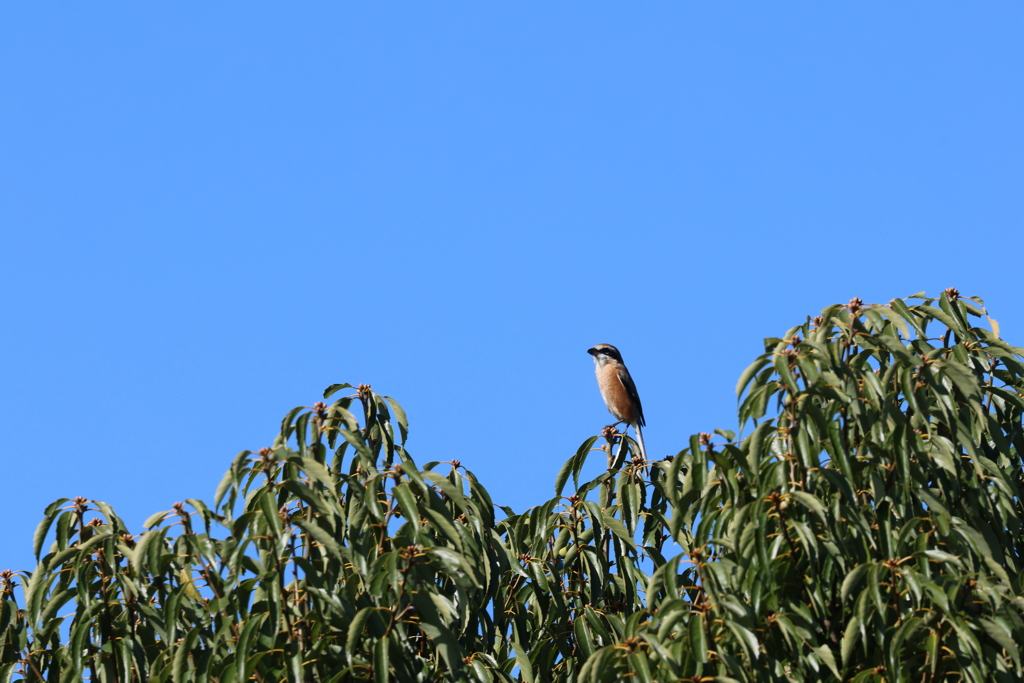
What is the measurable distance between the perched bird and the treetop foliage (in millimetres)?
7088

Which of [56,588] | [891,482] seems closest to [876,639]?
[891,482]

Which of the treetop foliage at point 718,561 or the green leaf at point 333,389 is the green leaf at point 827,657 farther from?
the green leaf at point 333,389

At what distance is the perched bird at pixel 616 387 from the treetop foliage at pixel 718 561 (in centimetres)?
709

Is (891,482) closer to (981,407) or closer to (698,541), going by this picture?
(981,407)

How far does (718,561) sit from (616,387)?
328 inches

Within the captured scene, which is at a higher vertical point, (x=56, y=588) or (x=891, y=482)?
(x=56, y=588)

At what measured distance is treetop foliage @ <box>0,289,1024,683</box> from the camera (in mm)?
3906

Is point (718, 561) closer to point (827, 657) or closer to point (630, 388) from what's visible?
point (827, 657)

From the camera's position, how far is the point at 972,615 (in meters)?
4.00

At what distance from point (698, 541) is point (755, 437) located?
52cm

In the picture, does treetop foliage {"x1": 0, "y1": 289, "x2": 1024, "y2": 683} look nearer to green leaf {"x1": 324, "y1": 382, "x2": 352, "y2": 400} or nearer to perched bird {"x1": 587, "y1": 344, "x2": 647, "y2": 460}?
green leaf {"x1": 324, "y1": 382, "x2": 352, "y2": 400}

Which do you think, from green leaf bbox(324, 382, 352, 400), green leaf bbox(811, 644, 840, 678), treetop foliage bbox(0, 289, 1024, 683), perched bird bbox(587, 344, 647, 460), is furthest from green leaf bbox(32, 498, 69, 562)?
perched bird bbox(587, 344, 647, 460)

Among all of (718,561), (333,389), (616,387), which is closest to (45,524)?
(333,389)

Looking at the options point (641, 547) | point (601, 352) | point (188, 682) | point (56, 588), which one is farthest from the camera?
point (601, 352)
